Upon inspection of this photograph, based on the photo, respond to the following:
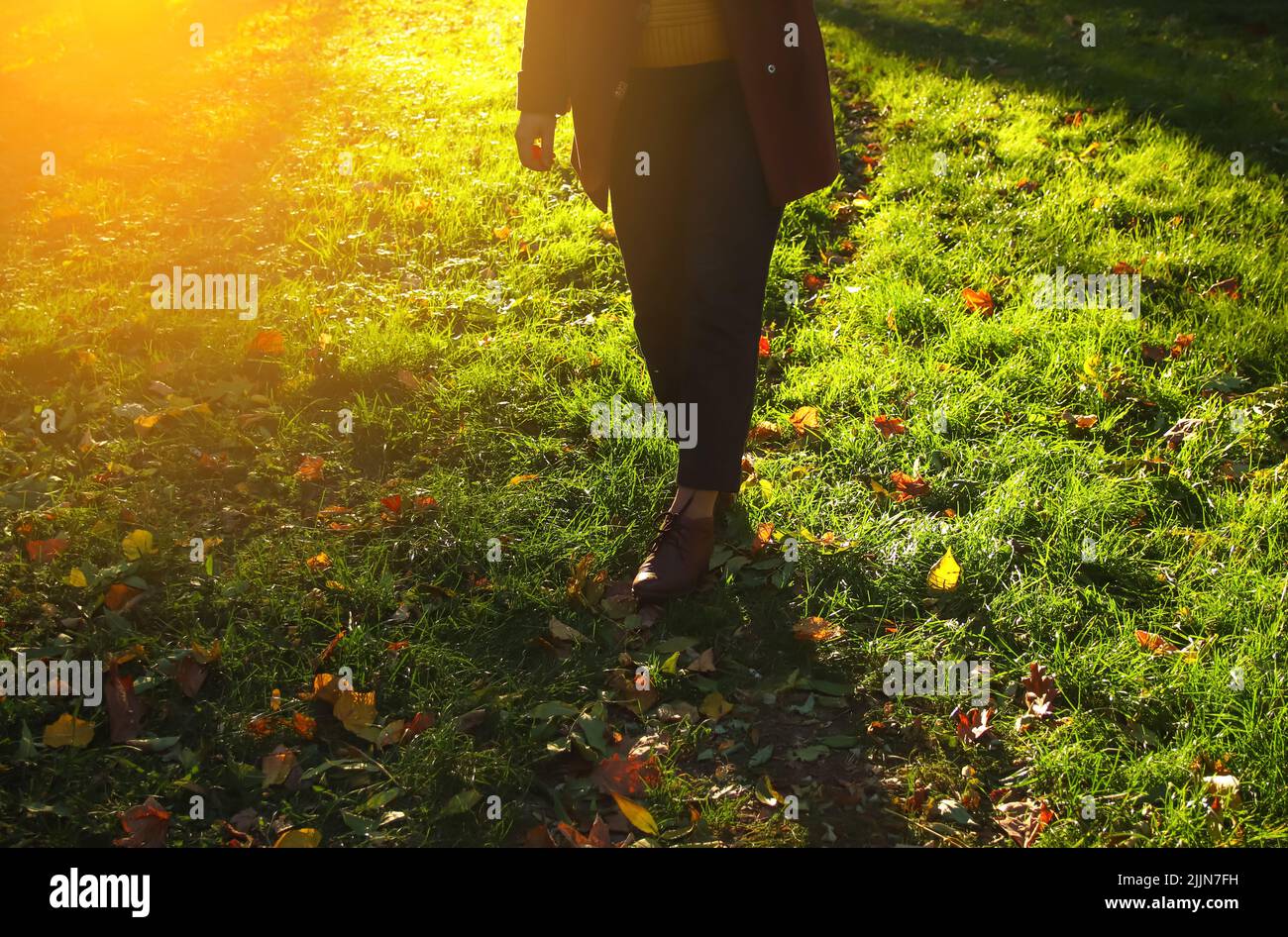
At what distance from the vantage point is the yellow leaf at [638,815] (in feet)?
Result: 7.15

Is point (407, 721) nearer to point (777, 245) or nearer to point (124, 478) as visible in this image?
point (124, 478)

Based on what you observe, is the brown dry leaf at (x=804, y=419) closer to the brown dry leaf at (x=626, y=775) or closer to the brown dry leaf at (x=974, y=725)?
the brown dry leaf at (x=974, y=725)

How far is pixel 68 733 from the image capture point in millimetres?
2381

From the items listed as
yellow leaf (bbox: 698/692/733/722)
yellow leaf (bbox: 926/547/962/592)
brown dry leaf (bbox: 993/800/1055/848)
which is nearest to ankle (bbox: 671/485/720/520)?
yellow leaf (bbox: 698/692/733/722)

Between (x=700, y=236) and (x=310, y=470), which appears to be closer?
(x=700, y=236)

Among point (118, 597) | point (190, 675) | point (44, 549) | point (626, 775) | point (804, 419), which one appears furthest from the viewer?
point (804, 419)

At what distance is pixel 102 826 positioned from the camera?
2.17m

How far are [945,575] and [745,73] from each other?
143cm

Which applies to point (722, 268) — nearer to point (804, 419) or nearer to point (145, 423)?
point (804, 419)

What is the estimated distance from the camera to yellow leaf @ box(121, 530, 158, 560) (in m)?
2.95

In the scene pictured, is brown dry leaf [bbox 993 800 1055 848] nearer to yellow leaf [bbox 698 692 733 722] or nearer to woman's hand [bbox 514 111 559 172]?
yellow leaf [bbox 698 692 733 722]

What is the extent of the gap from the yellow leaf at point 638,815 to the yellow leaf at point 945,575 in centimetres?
108

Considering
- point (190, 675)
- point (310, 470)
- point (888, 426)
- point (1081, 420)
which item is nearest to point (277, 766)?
point (190, 675)

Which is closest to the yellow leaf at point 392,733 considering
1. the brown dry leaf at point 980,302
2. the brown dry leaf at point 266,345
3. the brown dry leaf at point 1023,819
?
the brown dry leaf at point 1023,819
